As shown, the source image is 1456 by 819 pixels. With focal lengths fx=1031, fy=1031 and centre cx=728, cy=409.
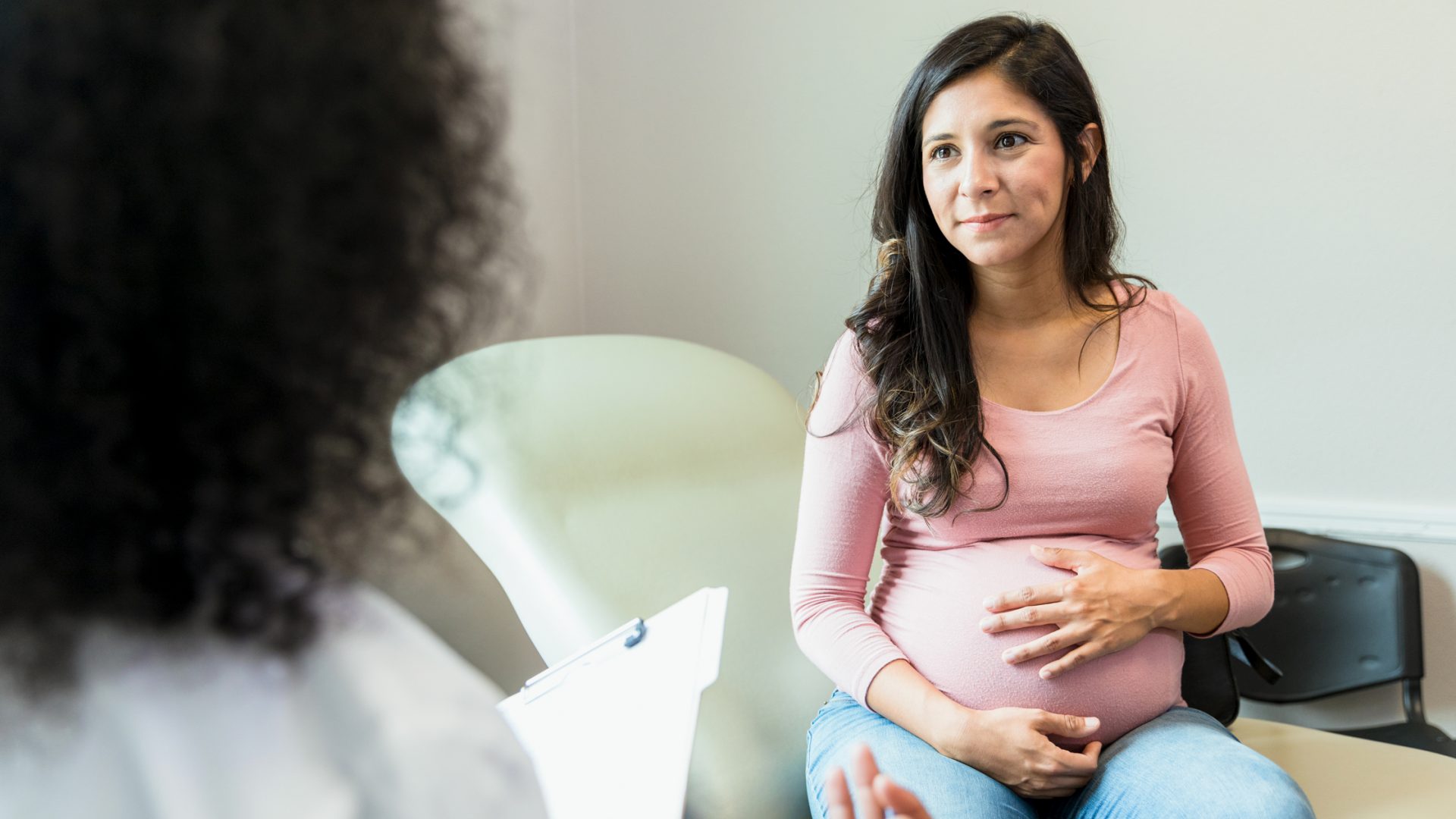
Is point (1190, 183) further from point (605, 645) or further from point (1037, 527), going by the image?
point (605, 645)

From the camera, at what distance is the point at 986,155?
42.7 inches

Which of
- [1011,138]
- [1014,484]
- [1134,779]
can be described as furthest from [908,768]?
[1011,138]

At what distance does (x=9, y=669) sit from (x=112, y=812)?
0.06 meters

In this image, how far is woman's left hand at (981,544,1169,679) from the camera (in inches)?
38.5

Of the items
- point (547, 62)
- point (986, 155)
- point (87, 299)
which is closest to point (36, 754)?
point (87, 299)

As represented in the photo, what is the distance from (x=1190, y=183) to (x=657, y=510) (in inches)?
39.8

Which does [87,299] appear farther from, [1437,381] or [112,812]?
[1437,381]

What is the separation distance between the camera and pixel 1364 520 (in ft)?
5.23

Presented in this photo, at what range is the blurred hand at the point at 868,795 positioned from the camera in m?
0.66

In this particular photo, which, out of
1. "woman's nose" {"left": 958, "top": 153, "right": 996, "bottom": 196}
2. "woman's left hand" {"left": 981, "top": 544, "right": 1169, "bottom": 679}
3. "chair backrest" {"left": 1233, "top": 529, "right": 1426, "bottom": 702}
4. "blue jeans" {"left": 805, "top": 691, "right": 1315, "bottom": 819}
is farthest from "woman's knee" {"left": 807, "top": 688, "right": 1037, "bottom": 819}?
"chair backrest" {"left": 1233, "top": 529, "right": 1426, "bottom": 702}

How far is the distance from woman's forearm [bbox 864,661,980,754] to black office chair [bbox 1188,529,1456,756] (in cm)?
83

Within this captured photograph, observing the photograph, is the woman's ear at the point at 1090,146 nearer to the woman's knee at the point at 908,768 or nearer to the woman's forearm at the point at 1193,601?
the woman's forearm at the point at 1193,601

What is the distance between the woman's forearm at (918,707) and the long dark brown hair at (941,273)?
0.17 m

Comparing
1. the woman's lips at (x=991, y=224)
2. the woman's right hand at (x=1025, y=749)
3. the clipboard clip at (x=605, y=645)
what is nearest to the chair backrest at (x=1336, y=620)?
the woman's right hand at (x=1025, y=749)
